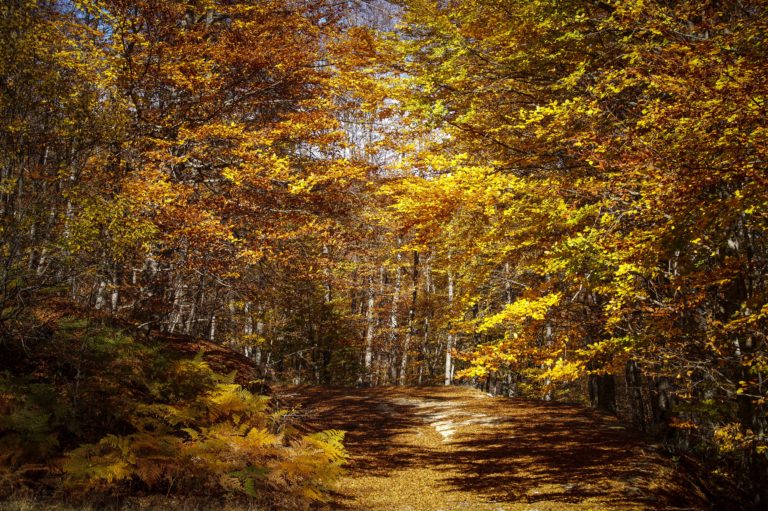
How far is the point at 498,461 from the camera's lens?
8938 mm

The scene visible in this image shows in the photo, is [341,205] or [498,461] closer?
[498,461]

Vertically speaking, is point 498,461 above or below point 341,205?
below

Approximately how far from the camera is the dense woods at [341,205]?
5.59 meters

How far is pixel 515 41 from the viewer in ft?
28.8

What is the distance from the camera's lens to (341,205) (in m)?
13.5

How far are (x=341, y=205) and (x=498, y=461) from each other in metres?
7.59

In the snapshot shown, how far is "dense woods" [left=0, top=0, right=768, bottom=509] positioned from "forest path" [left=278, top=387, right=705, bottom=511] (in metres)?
0.91

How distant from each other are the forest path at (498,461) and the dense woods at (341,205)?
91 cm

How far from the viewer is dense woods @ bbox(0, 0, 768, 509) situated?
5586 mm

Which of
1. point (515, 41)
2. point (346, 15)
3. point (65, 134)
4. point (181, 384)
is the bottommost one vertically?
point (181, 384)

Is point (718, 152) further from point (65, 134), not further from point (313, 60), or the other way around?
point (313, 60)

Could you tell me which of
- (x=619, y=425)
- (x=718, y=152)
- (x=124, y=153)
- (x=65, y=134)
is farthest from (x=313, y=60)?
(x=619, y=425)

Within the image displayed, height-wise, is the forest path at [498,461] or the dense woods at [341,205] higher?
the dense woods at [341,205]

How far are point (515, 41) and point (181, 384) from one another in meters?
8.06
